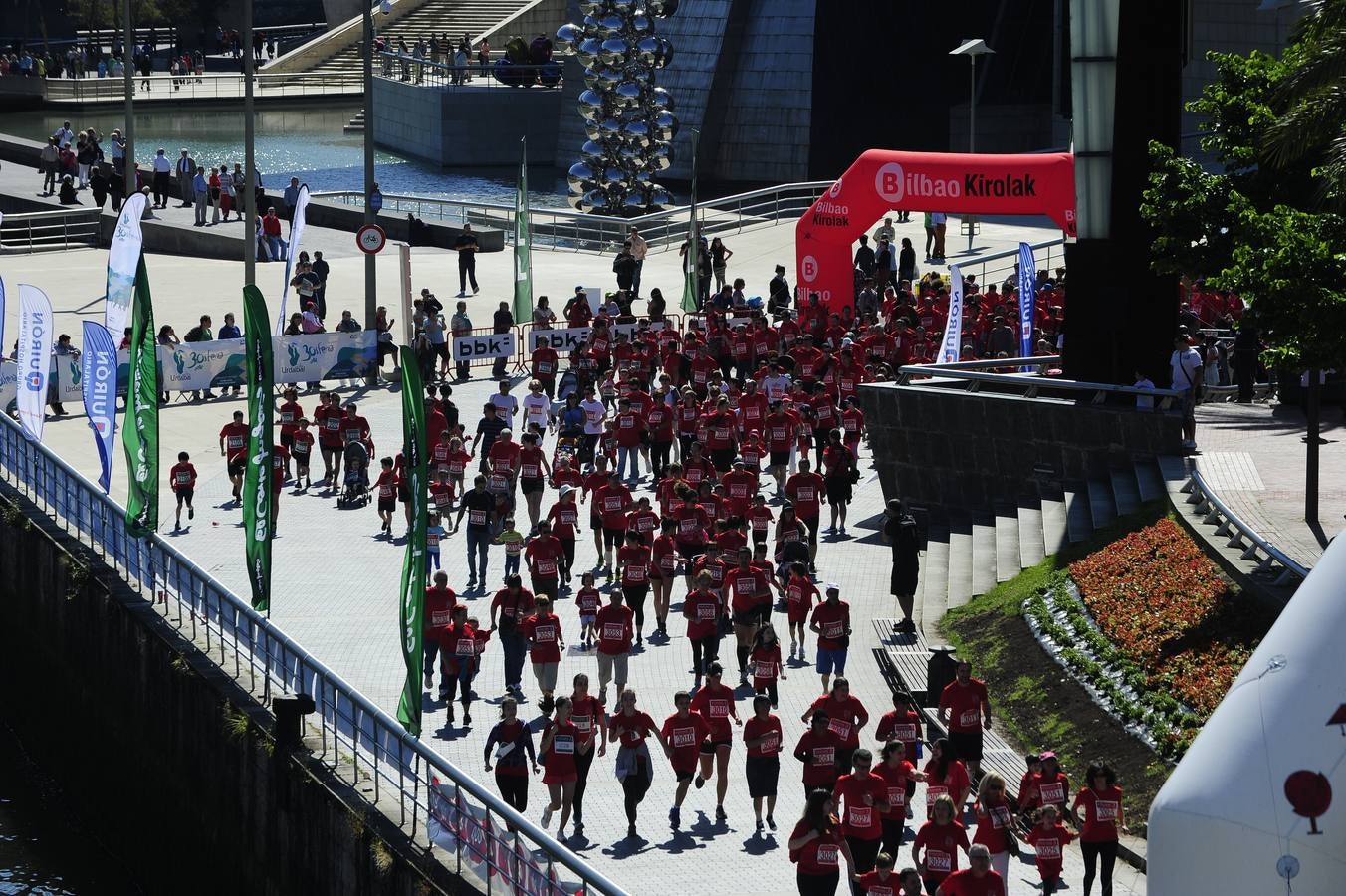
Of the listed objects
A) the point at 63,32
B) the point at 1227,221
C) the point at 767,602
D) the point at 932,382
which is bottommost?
the point at 767,602

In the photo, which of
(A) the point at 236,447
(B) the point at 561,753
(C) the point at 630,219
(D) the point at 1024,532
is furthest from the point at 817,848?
(C) the point at 630,219

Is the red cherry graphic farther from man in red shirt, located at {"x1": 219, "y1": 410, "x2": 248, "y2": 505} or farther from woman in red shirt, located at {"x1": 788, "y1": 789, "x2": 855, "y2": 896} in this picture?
man in red shirt, located at {"x1": 219, "y1": 410, "x2": 248, "y2": 505}

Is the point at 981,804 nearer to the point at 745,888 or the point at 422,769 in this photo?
the point at 745,888

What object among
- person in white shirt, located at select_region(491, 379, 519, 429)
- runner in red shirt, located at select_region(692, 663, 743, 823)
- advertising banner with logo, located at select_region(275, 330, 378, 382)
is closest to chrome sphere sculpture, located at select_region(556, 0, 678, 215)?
advertising banner with logo, located at select_region(275, 330, 378, 382)

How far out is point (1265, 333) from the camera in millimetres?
20047

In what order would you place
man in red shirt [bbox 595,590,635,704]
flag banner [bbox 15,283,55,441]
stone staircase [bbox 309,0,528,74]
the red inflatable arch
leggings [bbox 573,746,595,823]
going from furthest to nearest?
stone staircase [bbox 309,0,528,74] → the red inflatable arch → flag banner [bbox 15,283,55,441] → man in red shirt [bbox 595,590,635,704] → leggings [bbox 573,746,595,823]

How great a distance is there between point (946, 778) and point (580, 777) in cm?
309

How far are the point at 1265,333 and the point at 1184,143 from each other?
32458 millimetres

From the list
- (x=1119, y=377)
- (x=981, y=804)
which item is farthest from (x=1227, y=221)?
(x=981, y=804)

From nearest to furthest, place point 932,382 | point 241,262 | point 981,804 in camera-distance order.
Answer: point 981,804 → point 932,382 → point 241,262

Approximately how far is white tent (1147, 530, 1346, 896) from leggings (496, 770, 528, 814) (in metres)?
6.43

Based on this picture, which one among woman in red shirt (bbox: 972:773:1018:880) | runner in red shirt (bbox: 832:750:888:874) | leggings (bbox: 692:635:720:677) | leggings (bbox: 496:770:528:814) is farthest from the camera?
leggings (bbox: 692:635:720:677)

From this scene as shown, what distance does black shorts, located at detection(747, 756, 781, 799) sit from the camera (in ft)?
56.0

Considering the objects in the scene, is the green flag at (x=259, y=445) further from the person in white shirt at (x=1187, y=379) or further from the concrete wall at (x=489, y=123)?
the concrete wall at (x=489, y=123)
